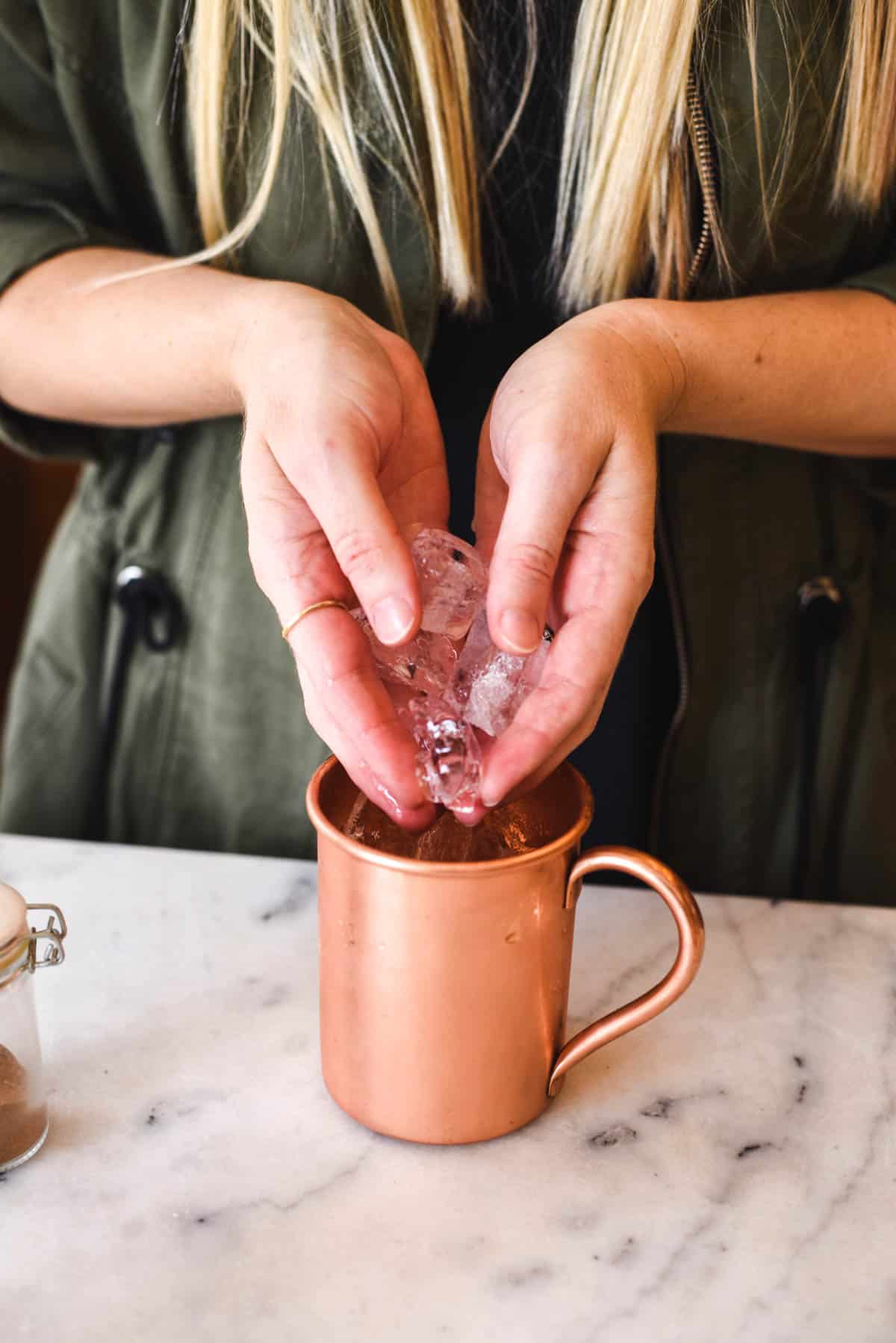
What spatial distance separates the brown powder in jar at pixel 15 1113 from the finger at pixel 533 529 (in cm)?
36

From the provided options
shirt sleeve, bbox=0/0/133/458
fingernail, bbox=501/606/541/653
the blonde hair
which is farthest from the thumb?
shirt sleeve, bbox=0/0/133/458

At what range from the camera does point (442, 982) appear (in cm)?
61

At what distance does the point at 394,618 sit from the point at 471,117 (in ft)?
1.58

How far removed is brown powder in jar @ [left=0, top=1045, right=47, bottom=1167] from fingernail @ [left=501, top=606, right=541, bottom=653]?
36cm

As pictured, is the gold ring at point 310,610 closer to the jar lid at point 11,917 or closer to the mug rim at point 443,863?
the mug rim at point 443,863

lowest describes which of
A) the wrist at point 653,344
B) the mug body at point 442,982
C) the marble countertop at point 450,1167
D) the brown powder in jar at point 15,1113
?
the marble countertop at point 450,1167

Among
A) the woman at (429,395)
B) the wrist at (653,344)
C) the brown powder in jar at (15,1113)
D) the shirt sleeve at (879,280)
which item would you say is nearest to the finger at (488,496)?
the woman at (429,395)

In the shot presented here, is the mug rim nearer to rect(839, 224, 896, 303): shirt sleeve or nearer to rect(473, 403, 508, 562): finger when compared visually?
rect(473, 403, 508, 562): finger

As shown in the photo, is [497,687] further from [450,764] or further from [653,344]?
[653,344]

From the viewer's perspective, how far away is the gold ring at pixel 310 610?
2.16 feet

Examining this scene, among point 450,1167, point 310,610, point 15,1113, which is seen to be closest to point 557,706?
point 310,610

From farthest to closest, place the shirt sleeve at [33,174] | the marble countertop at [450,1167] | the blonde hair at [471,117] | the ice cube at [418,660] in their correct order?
the shirt sleeve at [33,174]
the blonde hair at [471,117]
the ice cube at [418,660]
the marble countertop at [450,1167]

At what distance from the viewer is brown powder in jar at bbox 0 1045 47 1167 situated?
2.07ft

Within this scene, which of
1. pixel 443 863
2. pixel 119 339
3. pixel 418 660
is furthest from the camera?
pixel 119 339
